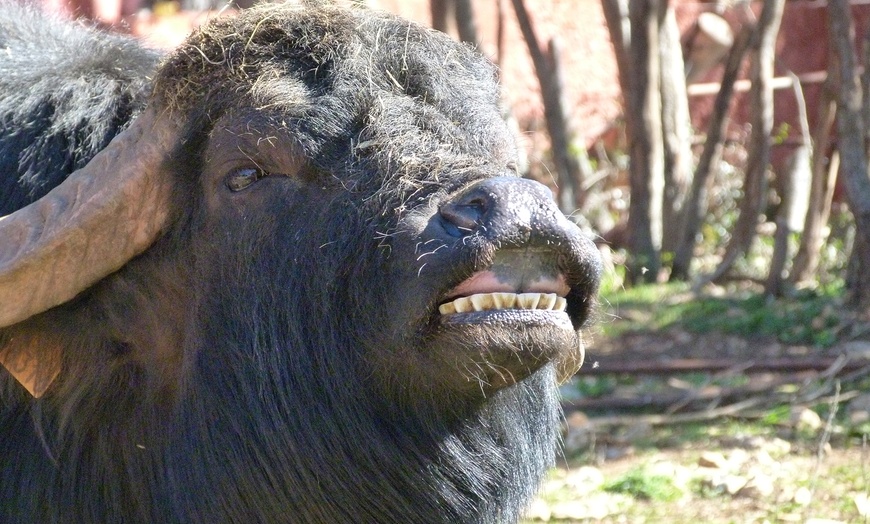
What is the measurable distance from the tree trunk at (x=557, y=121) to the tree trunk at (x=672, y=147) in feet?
3.51

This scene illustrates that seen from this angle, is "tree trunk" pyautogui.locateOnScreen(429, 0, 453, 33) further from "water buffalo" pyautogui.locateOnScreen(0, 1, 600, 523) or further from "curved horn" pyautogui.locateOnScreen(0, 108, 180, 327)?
"curved horn" pyautogui.locateOnScreen(0, 108, 180, 327)

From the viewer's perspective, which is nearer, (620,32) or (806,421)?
(806,421)

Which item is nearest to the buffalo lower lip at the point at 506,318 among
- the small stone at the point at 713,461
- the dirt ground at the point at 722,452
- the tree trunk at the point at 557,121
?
the dirt ground at the point at 722,452

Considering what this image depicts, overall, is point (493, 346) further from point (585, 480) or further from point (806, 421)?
point (806, 421)

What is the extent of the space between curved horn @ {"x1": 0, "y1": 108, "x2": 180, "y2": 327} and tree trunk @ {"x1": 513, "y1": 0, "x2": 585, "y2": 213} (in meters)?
8.05

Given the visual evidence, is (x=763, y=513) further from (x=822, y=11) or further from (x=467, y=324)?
(x=822, y=11)

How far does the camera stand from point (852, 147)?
Answer: 8758 mm

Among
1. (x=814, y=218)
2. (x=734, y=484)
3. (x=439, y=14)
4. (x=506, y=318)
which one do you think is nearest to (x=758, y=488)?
(x=734, y=484)

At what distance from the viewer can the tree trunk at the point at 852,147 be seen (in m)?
8.41

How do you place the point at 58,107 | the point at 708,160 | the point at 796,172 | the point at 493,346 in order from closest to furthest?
the point at 493,346 < the point at 58,107 < the point at 708,160 < the point at 796,172

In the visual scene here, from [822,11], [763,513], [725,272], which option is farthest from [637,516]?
[822,11]

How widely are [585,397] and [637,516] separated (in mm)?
2266

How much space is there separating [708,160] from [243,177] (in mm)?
8120

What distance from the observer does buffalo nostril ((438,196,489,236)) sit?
294 cm
